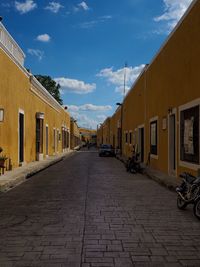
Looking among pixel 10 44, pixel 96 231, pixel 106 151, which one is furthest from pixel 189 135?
pixel 106 151

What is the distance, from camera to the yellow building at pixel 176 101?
12820 mm

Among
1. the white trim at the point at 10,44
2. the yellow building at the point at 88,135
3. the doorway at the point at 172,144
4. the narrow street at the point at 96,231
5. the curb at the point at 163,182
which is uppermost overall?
the white trim at the point at 10,44

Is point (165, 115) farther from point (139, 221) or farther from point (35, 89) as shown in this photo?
point (35, 89)

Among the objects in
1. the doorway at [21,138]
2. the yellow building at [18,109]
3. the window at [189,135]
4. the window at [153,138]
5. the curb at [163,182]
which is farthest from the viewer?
the doorway at [21,138]

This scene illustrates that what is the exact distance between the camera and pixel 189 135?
13.4m

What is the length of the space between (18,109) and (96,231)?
1530 centimetres

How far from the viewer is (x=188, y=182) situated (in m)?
8.93

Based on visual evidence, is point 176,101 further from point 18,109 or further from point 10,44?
point 10,44

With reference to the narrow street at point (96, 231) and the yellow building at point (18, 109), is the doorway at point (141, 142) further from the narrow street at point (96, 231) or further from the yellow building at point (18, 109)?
the narrow street at point (96, 231)

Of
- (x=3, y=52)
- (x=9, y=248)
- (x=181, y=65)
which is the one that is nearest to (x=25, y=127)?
(x=3, y=52)

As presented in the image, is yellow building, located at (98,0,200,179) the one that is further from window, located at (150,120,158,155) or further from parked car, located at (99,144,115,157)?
parked car, located at (99,144,115,157)

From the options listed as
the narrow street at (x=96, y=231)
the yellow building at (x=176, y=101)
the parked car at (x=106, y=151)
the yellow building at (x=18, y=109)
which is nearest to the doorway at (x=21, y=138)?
the yellow building at (x=18, y=109)

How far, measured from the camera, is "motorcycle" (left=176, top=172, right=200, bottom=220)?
26.3 feet

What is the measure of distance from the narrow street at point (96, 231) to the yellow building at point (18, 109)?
271 inches
